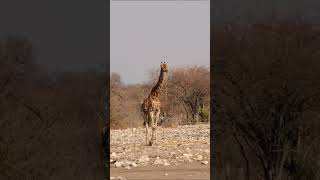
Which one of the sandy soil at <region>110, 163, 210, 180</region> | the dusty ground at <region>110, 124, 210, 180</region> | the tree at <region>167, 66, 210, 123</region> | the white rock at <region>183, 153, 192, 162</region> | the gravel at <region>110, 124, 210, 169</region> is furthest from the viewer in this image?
the tree at <region>167, 66, 210, 123</region>

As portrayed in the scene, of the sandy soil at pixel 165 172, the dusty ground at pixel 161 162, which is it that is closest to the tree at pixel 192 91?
the dusty ground at pixel 161 162

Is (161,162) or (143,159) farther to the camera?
(143,159)

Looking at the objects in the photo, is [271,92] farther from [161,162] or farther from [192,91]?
[192,91]

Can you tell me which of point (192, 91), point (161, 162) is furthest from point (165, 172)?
point (192, 91)

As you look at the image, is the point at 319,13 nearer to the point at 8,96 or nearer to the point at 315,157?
the point at 315,157

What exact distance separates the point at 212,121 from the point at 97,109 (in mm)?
2360

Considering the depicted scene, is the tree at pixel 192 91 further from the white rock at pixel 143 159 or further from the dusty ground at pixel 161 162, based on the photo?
the white rock at pixel 143 159

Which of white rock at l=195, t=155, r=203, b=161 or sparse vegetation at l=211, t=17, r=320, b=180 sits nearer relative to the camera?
sparse vegetation at l=211, t=17, r=320, b=180

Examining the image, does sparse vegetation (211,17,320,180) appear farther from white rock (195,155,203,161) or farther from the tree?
the tree

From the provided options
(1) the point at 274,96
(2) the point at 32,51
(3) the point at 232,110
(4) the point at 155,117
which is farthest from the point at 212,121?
(4) the point at 155,117

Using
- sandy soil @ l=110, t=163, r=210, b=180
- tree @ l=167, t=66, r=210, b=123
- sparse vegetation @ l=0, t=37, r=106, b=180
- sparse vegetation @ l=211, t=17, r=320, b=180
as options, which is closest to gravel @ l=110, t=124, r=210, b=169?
sandy soil @ l=110, t=163, r=210, b=180

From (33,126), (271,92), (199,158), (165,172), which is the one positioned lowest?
(165,172)

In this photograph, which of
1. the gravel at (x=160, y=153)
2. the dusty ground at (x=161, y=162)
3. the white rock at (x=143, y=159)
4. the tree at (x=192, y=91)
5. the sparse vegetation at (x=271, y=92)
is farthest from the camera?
the tree at (x=192, y=91)

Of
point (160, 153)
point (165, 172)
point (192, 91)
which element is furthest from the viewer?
point (192, 91)
